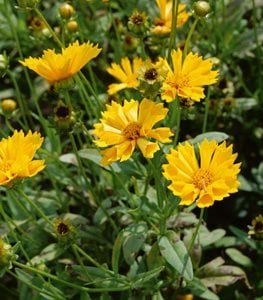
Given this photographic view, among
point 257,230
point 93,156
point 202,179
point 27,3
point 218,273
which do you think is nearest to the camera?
point 202,179

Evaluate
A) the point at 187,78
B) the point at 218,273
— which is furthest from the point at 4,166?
the point at 218,273

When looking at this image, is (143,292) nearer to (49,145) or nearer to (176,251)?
(176,251)

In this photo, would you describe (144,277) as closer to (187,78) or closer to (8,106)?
(187,78)

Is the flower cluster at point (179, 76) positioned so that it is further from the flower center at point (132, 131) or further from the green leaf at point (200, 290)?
the green leaf at point (200, 290)

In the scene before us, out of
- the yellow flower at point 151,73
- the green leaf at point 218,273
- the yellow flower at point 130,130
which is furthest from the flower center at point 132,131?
the green leaf at point 218,273

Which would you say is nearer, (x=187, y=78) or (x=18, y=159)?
(x=18, y=159)

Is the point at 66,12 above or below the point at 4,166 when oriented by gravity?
above

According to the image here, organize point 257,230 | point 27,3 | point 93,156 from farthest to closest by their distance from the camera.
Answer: point 93,156, point 257,230, point 27,3

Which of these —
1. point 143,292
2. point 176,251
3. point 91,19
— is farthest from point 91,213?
point 91,19
